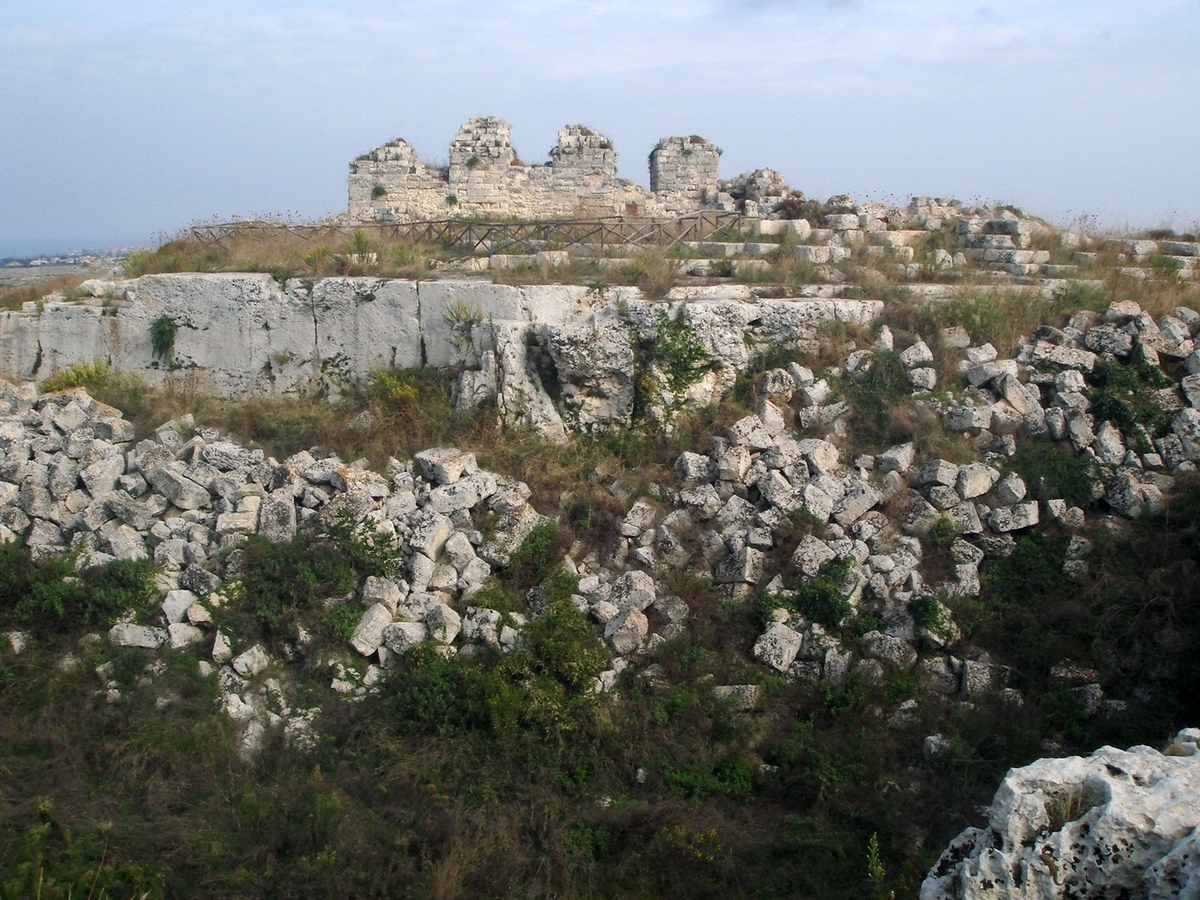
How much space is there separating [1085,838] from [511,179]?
13.9m

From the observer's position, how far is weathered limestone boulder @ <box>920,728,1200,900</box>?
3.88 metres

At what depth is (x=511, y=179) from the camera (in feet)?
52.6

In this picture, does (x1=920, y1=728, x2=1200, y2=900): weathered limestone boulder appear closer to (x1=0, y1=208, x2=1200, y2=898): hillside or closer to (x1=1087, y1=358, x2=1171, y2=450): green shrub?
(x1=0, y1=208, x2=1200, y2=898): hillside

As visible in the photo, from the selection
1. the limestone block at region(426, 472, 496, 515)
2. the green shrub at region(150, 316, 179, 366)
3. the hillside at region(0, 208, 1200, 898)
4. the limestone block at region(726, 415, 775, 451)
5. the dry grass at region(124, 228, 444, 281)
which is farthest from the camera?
the green shrub at region(150, 316, 179, 366)

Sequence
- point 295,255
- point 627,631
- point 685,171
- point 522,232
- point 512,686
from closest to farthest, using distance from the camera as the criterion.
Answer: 1. point 512,686
2. point 627,631
3. point 295,255
4. point 522,232
5. point 685,171

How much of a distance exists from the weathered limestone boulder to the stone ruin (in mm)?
12676

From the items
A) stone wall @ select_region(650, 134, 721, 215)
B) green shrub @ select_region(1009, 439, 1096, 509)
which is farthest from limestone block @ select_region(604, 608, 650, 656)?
stone wall @ select_region(650, 134, 721, 215)

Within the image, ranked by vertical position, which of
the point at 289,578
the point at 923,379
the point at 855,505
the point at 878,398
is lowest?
the point at 289,578

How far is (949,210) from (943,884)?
39.2ft

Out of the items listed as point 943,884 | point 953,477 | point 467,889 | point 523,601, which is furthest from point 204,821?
point 953,477

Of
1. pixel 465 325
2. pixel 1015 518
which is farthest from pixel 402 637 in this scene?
pixel 1015 518

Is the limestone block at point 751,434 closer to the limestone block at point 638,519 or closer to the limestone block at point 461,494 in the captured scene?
the limestone block at point 638,519

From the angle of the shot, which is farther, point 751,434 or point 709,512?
point 751,434

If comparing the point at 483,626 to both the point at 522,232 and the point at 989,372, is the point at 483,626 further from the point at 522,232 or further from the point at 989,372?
the point at 522,232
